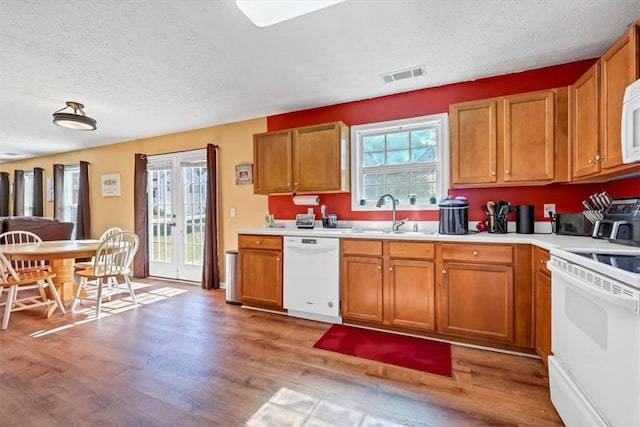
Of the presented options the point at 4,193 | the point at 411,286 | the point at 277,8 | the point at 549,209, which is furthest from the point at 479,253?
the point at 4,193

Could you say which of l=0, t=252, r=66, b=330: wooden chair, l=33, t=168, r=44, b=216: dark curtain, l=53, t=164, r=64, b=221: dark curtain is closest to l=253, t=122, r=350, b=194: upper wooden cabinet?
l=0, t=252, r=66, b=330: wooden chair

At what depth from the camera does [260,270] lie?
10.5 ft

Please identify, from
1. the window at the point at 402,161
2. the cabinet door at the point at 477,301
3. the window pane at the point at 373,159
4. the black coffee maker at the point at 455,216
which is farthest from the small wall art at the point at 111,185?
the cabinet door at the point at 477,301

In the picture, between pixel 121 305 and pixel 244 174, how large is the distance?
88.5 inches

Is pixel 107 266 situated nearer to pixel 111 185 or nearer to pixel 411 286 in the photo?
pixel 111 185

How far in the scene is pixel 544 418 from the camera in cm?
→ 155

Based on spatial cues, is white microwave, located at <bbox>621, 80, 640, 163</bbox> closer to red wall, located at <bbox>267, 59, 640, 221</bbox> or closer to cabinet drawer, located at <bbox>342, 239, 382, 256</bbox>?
red wall, located at <bbox>267, 59, 640, 221</bbox>

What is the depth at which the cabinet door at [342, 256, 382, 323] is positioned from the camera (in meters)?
2.63

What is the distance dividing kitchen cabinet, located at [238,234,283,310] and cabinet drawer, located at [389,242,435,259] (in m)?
1.22

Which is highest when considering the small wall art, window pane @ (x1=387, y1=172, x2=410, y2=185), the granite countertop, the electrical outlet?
the small wall art

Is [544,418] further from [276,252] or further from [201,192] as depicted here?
[201,192]

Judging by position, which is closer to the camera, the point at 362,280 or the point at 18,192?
the point at 362,280

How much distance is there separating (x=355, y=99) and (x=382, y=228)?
153cm

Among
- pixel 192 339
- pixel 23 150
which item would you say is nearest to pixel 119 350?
pixel 192 339
